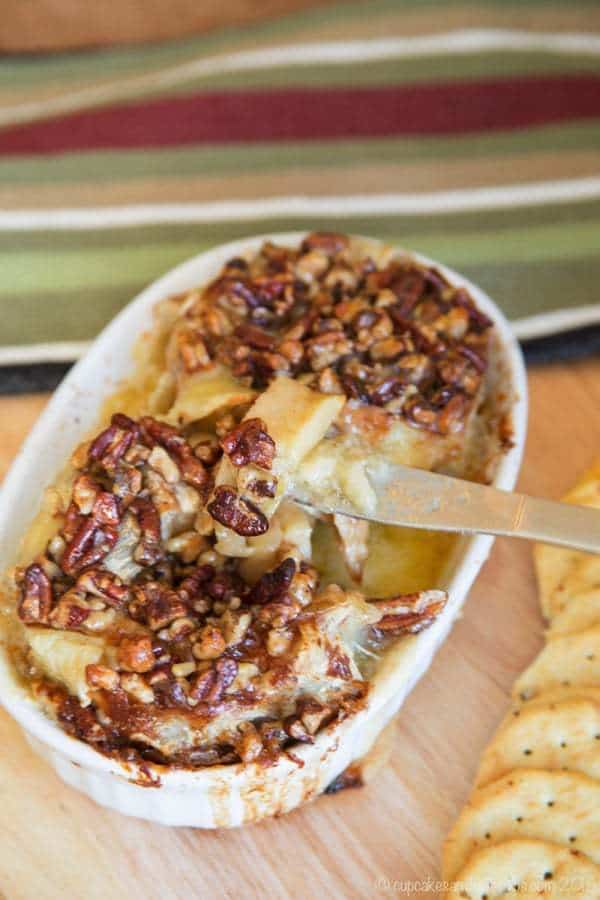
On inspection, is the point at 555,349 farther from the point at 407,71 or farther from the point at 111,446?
the point at 111,446

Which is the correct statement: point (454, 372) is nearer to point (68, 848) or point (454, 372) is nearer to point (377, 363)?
point (377, 363)

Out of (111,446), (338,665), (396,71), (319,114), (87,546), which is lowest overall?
(338,665)

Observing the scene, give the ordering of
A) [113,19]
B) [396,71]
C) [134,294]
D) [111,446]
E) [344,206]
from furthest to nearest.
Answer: [113,19] → [396,71] → [344,206] → [134,294] → [111,446]

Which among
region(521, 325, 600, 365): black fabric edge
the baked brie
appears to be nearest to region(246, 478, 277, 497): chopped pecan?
the baked brie

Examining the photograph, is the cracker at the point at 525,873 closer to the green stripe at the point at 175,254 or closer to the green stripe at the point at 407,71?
the green stripe at the point at 175,254

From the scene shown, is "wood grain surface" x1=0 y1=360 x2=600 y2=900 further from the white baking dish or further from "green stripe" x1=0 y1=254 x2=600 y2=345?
"green stripe" x1=0 y1=254 x2=600 y2=345

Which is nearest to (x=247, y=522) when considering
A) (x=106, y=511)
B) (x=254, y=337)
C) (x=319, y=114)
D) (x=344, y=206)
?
(x=106, y=511)

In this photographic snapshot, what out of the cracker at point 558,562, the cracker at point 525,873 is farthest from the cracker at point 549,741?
the cracker at point 558,562
